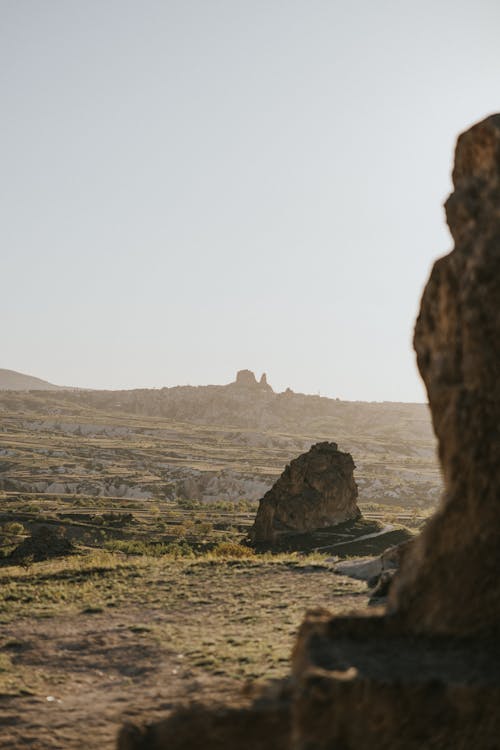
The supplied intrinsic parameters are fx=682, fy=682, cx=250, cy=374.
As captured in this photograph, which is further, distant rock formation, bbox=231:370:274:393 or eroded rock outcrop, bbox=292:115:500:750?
distant rock formation, bbox=231:370:274:393

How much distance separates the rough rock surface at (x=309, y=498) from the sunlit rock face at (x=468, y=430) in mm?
26541

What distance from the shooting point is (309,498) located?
33.5m

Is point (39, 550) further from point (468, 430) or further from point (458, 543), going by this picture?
point (468, 430)

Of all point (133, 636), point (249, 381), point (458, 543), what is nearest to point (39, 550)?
point (133, 636)

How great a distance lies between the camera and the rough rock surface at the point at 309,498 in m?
33.1

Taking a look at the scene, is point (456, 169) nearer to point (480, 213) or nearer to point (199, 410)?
point (480, 213)

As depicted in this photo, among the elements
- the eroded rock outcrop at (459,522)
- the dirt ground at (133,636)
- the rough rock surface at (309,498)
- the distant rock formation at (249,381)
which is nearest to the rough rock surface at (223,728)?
the eroded rock outcrop at (459,522)

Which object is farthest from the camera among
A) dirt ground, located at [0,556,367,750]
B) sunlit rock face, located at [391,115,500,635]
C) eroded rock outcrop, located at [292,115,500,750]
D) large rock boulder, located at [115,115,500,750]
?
dirt ground, located at [0,556,367,750]

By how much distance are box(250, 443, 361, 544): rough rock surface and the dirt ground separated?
13723mm

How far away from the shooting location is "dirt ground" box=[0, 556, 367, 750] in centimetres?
827

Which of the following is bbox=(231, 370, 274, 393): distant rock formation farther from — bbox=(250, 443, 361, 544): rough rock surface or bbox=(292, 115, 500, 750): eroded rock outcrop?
bbox=(292, 115, 500, 750): eroded rock outcrop

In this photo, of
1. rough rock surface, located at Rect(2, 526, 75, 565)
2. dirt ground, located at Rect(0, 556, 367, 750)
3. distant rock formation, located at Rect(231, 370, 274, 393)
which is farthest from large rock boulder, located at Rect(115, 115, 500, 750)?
distant rock formation, located at Rect(231, 370, 274, 393)

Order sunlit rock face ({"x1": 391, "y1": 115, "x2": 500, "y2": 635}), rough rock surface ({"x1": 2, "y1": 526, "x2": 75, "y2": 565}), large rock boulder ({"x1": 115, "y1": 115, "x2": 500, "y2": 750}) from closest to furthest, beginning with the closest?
large rock boulder ({"x1": 115, "y1": 115, "x2": 500, "y2": 750}), sunlit rock face ({"x1": 391, "y1": 115, "x2": 500, "y2": 635}), rough rock surface ({"x1": 2, "y1": 526, "x2": 75, "y2": 565})

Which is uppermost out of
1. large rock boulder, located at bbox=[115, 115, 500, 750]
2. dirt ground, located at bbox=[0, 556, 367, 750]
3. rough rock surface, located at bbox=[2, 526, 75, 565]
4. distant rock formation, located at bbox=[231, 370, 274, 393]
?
distant rock formation, located at bbox=[231, 370, 274, 393]
